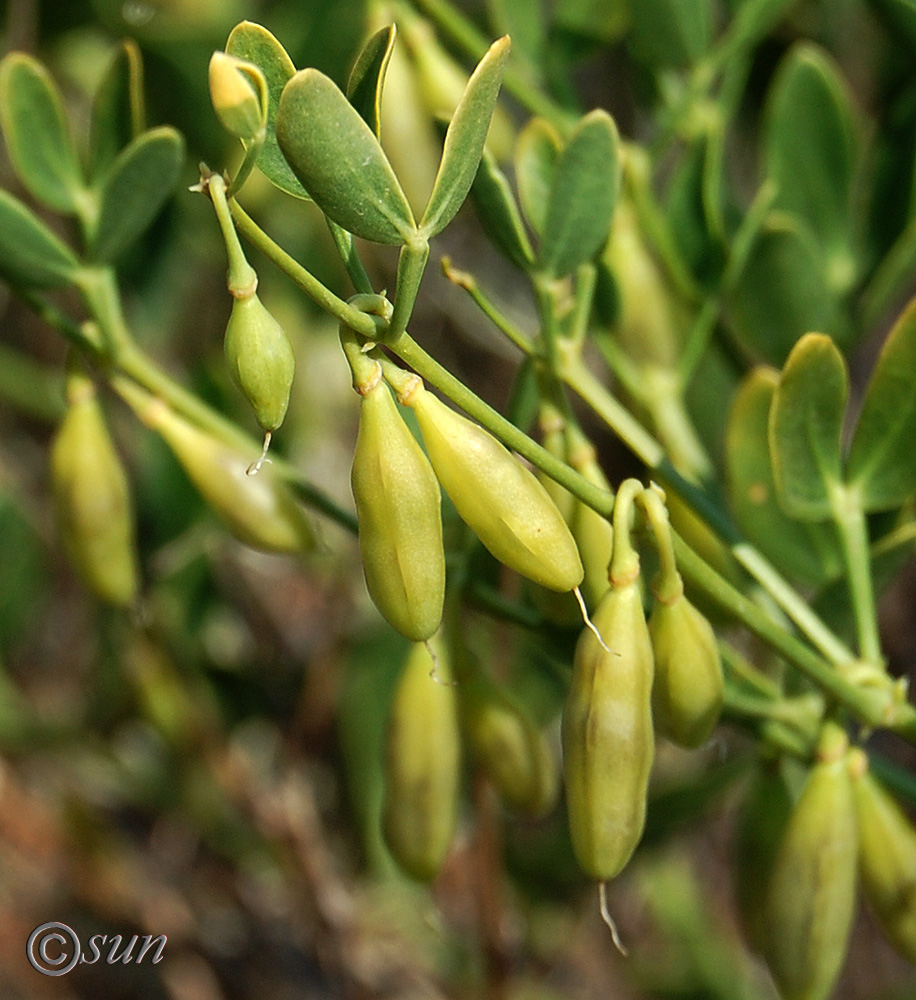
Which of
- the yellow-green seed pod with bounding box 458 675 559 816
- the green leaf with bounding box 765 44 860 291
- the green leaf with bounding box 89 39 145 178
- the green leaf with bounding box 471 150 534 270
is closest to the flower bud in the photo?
the green leaf with bounding box 471 150 534 270

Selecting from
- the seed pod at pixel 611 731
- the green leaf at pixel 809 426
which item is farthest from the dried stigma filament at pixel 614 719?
the green leaf at pixel 809 426

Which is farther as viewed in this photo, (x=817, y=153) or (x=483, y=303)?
(x=817, y=153)

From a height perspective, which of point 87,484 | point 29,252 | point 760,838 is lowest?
point 760,838

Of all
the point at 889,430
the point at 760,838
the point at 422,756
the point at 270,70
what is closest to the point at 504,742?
the point at 422,756

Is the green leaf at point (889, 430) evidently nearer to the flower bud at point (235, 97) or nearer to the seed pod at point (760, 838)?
the seed pod at point (760, 838)

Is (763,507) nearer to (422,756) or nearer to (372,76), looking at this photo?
(422,756)

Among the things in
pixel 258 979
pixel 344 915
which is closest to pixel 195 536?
pixel 344 915

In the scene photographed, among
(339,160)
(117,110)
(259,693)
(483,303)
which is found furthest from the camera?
(259,693)
